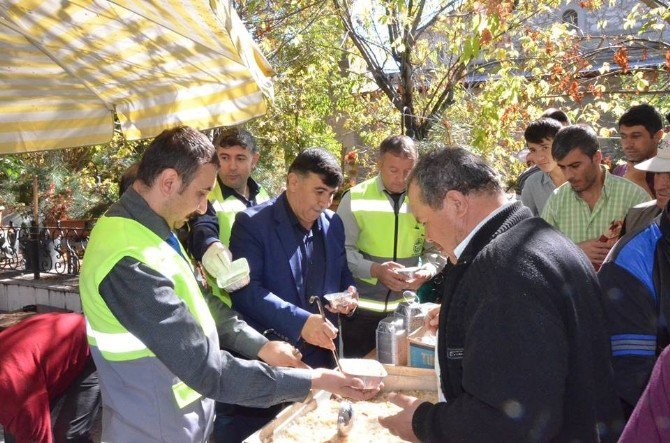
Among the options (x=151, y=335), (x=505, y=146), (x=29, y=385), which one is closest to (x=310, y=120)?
(x=505, y=146)

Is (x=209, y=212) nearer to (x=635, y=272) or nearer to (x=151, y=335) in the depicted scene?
(x=151, y=335)

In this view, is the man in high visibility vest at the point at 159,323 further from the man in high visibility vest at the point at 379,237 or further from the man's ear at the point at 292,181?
the man in high visibility vest at the point at 379,237

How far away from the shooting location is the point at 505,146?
31.2ft

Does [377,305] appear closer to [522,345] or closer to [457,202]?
[457,202]

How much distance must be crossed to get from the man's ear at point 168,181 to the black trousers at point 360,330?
1.95 metres

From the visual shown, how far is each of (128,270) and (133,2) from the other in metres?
0.90

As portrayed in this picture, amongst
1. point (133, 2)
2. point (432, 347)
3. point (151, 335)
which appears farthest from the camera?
point (432, 347)

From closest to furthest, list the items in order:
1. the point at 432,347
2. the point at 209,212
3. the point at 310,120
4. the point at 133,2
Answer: the point at 133,2, the point at 432,347, the point at 209,212, the point at 310,120

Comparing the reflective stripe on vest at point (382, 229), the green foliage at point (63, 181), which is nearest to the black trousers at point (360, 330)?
the reflective stripe on vest at point (382, 229)

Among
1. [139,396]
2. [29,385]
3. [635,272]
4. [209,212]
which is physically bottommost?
[29,385]

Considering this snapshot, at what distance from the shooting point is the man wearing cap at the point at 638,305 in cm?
191

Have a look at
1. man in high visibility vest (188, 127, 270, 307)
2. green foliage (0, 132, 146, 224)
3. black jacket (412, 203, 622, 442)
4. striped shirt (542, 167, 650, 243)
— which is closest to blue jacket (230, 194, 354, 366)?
man in high visibility vest (188, 127, 270, 307)

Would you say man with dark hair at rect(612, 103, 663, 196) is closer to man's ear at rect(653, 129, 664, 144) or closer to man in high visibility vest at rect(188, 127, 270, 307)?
man's ear at rect(653, 129, 664, 144)

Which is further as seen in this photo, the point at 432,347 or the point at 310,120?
the point at 310,120
